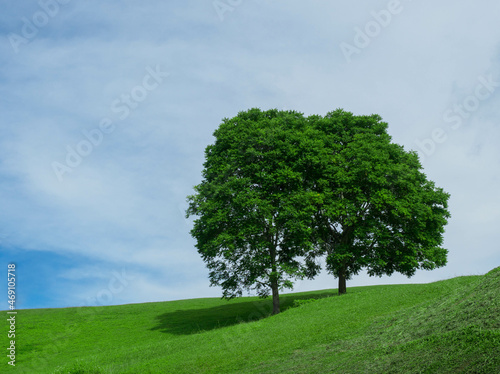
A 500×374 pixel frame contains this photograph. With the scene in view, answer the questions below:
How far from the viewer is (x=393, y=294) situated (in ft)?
95.5

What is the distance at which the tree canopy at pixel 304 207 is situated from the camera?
3444 centimetres

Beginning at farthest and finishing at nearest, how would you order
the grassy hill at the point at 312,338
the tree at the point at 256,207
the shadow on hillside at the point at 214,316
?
the shadow on hillside at the point at 214,316 → the tree at the point at 256,207 → the grassy hill at the point at 312,338

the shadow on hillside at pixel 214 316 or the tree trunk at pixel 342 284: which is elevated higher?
the tree trunk at pixel 342 284

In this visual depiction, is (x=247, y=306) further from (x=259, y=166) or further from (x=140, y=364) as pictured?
(x=140, y=364)

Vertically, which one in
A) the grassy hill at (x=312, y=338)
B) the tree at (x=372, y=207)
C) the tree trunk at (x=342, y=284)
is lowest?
the grassy hill at (x=312, y=338)

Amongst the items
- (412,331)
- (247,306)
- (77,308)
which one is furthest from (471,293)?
(77,308)

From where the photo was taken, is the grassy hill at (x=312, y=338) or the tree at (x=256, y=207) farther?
the tree at (x=256, y=207)

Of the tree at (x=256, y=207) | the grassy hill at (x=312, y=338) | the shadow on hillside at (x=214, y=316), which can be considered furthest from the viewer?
the shadow on hillside at (x=214, y=316)

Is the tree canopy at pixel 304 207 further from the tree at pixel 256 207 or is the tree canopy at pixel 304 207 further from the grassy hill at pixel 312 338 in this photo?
the grassy hill at pixel 312 338

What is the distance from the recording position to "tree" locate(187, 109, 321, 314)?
34000 millimetres

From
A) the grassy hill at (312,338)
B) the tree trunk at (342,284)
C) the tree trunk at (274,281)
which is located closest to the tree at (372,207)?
the tree trunk at (342,284)

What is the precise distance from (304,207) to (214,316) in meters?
17.7

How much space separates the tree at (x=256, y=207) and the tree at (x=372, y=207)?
89.0 inches

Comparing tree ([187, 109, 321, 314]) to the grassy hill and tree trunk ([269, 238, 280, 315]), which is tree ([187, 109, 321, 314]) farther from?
the grassy hill
